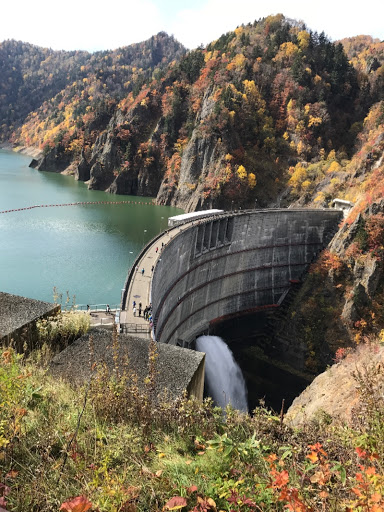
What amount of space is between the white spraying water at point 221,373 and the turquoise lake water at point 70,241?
35.0ft

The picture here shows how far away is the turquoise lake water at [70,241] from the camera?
37000 mm

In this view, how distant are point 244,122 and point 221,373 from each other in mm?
61963

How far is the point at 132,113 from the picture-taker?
100 metres

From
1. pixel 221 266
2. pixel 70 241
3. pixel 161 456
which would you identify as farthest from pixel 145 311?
pixel 70 241

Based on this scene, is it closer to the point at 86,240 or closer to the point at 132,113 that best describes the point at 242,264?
the point at 86,240

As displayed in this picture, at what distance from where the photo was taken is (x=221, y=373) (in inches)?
1271

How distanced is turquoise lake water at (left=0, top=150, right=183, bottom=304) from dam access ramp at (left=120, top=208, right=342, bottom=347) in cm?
712

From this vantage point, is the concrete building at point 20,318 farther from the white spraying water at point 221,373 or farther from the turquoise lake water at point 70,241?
the white spraying water at point 221,373

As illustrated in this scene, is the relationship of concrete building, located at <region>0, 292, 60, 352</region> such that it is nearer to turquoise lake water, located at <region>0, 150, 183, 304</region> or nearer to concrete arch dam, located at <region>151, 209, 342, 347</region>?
concrete arch dam, located at <region>151, 209, 342, 347</region>

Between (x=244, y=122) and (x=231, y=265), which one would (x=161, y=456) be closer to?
(x=231, y=265)

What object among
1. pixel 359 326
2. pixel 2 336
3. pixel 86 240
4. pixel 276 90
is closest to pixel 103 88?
pixel 276 90

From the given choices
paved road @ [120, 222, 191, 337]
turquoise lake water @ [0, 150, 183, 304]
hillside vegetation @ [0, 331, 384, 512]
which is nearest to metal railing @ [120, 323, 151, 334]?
paved road @ [120, 222, 191, 337]

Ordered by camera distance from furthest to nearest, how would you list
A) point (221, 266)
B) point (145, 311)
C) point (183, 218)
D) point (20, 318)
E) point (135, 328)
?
point (183, 218) → point (221, 266) → point (145, 311) → point (135, 328) → point (20, 318)

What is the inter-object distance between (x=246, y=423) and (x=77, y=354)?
11.0 feet
